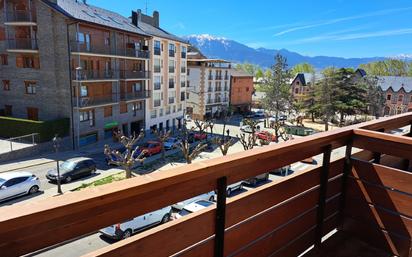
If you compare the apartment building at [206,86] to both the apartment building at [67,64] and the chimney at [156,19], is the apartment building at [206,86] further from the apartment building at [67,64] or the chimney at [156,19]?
the apartment building at [67,64]

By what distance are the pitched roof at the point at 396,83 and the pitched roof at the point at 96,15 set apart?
1701 inches

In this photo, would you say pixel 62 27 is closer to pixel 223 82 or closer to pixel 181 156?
pixel 181 156

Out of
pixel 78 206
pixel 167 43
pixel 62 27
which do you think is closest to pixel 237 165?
pixel 78 206

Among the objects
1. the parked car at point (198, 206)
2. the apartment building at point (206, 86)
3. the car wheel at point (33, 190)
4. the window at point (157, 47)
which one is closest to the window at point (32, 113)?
the car wheel at point (33, 190)

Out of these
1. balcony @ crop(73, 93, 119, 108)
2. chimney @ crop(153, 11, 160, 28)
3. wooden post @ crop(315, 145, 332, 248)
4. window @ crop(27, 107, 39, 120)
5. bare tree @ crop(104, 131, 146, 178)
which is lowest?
bare tree @ crop(104, 131, 146, 178)

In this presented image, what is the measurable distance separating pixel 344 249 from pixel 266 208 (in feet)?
4.15

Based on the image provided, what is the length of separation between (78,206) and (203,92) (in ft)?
135

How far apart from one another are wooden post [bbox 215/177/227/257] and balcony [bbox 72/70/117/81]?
71.7ft

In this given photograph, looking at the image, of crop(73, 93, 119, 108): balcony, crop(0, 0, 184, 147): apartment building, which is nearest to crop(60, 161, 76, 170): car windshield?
crop(0, 0, 184, 147): apartment building

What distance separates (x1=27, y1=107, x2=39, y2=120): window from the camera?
927 inches

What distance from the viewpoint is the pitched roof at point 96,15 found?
21531mm

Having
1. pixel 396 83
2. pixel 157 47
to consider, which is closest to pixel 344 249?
pixel 157 47

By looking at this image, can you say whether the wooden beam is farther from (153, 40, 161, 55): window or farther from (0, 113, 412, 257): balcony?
(153, 40, 161, 55): window

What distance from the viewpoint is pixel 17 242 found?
984mm
